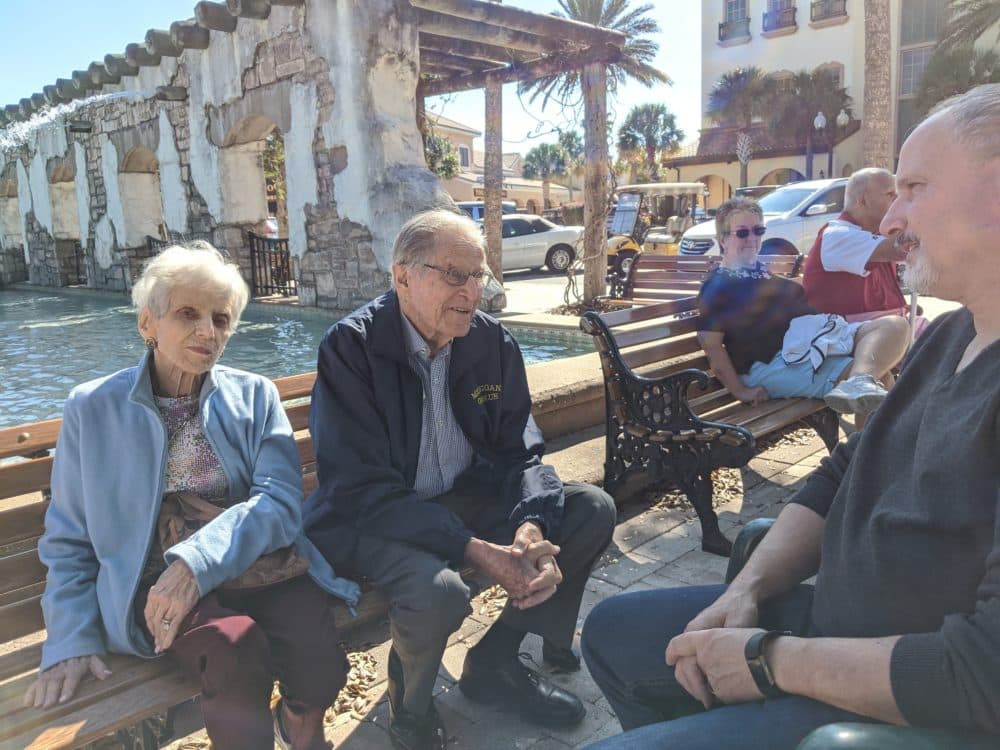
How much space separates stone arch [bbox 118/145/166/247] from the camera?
1270 centimetres

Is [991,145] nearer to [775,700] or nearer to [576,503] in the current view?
[775,700]

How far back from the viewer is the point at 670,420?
334 centimetres

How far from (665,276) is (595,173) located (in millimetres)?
2192

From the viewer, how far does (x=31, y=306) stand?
1216cm

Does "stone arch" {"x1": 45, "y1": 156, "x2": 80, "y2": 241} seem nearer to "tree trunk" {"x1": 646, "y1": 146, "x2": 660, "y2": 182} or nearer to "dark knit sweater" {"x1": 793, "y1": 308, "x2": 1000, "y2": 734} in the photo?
"dark knit sweater" {"x1": 793, "y1": 308, "x2": 1000, "y2": 734}

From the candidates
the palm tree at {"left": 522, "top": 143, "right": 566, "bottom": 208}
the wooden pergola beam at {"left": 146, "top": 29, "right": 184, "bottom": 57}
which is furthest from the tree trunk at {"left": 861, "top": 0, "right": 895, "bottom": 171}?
the palm tree at {"left": 522, "top": 143, "right": 566, "bottom": 208}

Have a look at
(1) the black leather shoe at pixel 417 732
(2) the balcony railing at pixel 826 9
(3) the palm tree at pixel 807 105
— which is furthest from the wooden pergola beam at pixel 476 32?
(2) the balcony railing at pixel 826 9

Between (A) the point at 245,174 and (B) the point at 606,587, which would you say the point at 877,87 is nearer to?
(A) the point at 245,174

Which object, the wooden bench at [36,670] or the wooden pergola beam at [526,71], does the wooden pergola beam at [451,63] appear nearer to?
the wooden pergola beam at [526,71]

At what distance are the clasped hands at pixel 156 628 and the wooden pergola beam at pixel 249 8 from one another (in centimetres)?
811

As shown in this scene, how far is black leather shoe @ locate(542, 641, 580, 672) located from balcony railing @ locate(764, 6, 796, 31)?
36.1 m

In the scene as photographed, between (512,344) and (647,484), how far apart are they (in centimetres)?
160

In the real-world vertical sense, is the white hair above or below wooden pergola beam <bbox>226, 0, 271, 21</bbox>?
below

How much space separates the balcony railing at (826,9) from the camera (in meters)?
30.8
